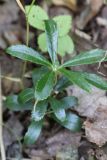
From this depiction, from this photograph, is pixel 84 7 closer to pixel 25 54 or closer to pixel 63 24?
pixel 63 24

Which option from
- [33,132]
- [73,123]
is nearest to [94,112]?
[73,123]

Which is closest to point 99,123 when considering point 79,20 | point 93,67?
point 93,67

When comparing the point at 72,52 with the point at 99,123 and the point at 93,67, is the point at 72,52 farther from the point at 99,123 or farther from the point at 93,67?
the point at 99,123

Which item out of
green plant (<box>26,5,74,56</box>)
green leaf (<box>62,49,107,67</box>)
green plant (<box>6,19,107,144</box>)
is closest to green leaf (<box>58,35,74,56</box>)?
green plant (<box>26,5,74,56</box>)

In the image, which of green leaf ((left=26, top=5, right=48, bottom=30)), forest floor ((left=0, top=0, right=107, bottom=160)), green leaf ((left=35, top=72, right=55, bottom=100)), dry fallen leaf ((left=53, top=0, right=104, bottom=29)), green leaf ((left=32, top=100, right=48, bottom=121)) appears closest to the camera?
green leaf ((left=35, top=72, right=55, bottom=100))

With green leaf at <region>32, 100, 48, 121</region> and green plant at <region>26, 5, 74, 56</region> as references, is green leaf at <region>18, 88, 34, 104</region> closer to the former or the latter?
green leaf at <region>32, 100, 48, 121</region>

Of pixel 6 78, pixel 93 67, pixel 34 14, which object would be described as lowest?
pixel 6 78
